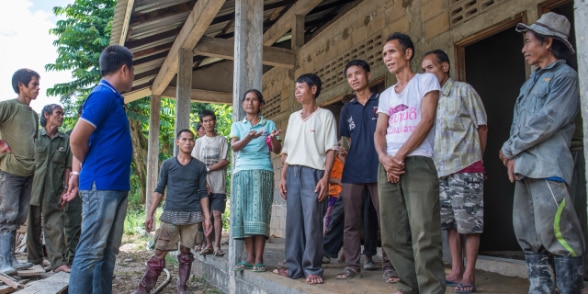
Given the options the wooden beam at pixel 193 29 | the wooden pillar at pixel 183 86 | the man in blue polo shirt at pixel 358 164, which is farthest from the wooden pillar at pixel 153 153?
the man in blue polo shirt at pixel 358 164

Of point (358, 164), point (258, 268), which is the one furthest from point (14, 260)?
Result: point (358, 164)

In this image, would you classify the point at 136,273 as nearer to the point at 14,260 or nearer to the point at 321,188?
the point at 14,260

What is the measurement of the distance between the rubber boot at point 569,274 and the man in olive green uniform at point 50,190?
4719mm

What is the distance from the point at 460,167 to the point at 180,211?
9.17ft

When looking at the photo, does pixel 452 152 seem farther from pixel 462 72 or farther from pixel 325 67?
pixel 325 67

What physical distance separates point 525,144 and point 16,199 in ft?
15.8

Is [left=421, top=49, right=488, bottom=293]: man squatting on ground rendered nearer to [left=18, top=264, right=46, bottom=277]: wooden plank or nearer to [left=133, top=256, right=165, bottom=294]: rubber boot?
[left=133, top=256, right=165, bottom=294]: rubber boot

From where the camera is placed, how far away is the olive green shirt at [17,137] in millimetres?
4797

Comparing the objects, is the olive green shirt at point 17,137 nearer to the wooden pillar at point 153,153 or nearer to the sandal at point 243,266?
the sandal at point 243,266

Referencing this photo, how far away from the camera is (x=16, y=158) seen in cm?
482

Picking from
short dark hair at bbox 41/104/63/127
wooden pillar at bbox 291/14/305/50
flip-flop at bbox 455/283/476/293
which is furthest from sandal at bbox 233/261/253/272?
wooden pillar at bbox 291/14/305/50

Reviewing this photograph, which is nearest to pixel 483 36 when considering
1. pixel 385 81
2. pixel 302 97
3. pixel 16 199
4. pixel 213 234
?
pixel 385 81

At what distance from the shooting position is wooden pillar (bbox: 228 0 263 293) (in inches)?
176

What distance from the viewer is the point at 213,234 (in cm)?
579
